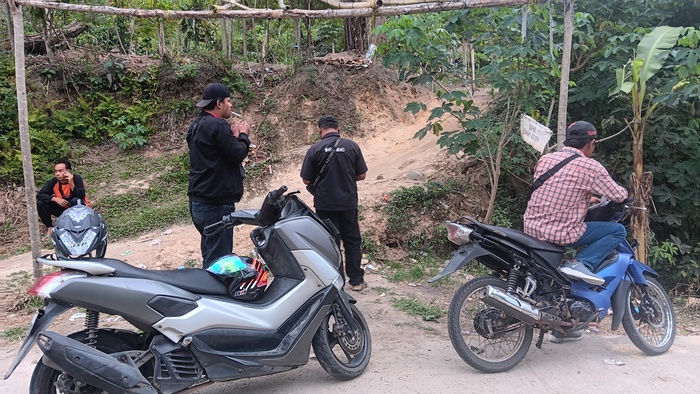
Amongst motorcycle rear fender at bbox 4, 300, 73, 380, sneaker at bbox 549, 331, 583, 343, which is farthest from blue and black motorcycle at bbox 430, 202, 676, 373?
motorcycle rear fender at bbox 4, 300, 73, 380

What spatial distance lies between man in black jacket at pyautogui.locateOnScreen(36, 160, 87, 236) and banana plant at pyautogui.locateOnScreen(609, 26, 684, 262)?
563cm

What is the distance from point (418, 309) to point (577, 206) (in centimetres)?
189

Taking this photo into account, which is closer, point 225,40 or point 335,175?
point 335,175

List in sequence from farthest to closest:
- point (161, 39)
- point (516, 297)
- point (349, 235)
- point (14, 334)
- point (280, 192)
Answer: point (161, 39)
point (349, 235)
point (14, 334)
point (516, 297)
point (280, 192)

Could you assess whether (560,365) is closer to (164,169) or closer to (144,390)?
(144,390)

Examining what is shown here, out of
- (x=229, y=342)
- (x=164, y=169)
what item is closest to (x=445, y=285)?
(x=229, y=342)

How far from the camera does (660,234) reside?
6.68 m

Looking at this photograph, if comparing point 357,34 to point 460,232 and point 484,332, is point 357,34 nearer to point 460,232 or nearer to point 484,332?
point 460,232

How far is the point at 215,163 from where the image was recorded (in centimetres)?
430

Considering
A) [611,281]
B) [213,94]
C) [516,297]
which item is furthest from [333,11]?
[611,281]

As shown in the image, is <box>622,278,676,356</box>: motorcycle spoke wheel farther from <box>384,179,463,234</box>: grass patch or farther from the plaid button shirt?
<box>384,179,463,234</box>: grass patch

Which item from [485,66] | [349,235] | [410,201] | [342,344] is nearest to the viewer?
[342,344]

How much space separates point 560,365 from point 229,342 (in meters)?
2.47

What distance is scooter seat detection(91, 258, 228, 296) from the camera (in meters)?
3.10
